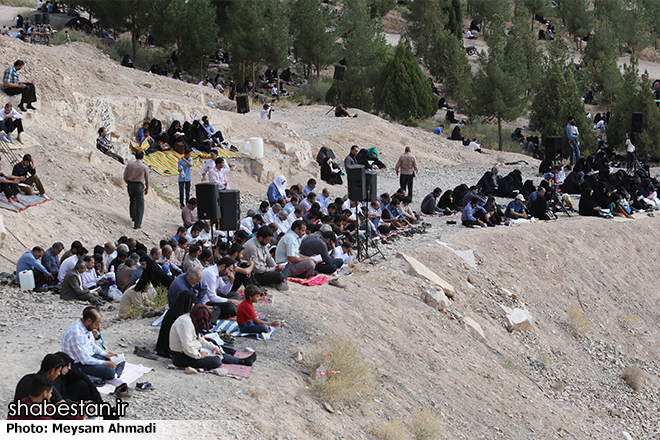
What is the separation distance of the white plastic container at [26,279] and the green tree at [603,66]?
39.2 m

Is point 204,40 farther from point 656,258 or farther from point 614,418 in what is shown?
point 614,418

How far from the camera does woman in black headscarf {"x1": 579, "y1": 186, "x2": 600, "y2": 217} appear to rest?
20000 millimetres

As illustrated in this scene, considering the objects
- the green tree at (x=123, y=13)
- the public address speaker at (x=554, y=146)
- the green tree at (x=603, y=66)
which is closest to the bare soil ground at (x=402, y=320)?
the public address speaker at (x=554, y=146)

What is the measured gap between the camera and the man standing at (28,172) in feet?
48.2

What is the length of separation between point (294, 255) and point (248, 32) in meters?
27.7

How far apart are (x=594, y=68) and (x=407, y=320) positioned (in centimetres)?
4203

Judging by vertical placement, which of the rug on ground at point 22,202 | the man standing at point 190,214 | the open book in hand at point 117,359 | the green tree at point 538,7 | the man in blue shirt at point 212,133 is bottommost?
the open book in hand at point 117,359

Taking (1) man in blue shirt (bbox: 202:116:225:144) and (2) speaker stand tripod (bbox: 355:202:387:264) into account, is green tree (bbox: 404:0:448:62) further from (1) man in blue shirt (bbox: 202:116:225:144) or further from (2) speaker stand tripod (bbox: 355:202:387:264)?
(2) speaker stand tripod (bbox: 355:202:387:264)

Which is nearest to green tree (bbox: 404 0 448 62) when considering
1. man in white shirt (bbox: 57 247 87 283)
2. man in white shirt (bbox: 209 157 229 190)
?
man in white shirt (bbox: 209 157 229 190)

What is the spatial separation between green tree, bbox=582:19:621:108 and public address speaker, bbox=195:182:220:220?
3738 centimetres

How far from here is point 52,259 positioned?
12258 mm

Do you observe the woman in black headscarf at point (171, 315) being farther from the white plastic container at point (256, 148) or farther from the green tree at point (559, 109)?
the green tree at point (559, 109)

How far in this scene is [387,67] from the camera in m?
38.2

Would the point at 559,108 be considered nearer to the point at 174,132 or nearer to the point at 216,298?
the point at 174,132
